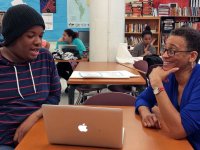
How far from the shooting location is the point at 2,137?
5.33ft

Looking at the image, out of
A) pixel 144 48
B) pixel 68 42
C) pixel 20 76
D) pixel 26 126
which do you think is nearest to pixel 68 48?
pixel 68 42

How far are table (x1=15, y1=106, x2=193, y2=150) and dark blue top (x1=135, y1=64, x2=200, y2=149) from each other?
9 centimetres

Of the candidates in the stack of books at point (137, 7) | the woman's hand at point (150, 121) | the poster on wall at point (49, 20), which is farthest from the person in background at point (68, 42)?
the woman's hand at point (150, 121)

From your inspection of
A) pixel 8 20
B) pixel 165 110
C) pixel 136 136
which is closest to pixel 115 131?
pixel 136 136

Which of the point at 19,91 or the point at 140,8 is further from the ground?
the point at 140,8

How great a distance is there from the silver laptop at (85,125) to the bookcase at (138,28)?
6.45 metres

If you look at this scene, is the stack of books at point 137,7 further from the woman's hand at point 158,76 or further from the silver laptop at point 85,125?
the silver laptop at point 85,125

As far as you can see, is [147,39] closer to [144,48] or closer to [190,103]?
[144,48]

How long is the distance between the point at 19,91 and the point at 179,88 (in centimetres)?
90

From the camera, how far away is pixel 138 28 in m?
7.57

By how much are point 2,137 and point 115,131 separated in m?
0.75

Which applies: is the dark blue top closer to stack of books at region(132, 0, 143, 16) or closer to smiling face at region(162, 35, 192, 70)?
smiling face at region(162, 35, 192, 70)

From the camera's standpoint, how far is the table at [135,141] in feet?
4.17

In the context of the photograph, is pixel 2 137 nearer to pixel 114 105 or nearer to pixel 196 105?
pixel 114 105
